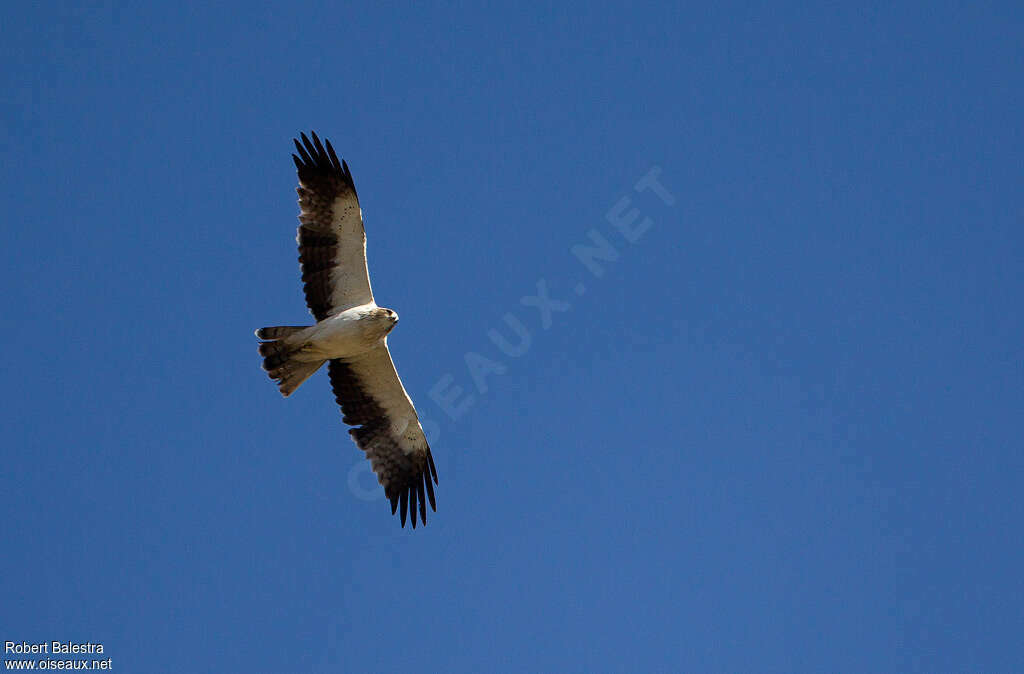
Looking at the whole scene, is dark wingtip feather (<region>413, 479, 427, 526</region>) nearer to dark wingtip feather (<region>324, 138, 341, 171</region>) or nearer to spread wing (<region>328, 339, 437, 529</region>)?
spread wing (<region>328, 339, 437, 529</region>)

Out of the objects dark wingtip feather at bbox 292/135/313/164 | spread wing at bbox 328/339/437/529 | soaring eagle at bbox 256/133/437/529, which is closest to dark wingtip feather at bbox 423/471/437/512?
spread wing at bbox 328/339/437/529

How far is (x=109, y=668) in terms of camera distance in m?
14.2

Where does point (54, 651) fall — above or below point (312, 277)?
below

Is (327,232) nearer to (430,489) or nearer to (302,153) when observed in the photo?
(302,153)

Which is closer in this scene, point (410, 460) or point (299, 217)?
point (299, 217)

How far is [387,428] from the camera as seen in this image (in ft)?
48.0

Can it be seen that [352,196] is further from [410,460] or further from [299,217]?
[410,460]

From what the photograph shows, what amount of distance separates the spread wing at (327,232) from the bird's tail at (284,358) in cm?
48

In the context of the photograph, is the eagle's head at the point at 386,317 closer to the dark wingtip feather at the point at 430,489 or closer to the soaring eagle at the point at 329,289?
the soaring eagle at the point at 329,289

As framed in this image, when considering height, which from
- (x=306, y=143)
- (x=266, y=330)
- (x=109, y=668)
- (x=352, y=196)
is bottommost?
(x=109, y=668)

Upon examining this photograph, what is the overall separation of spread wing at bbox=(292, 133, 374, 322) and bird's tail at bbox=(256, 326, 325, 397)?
48 centimetres

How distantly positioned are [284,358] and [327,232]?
1745mm

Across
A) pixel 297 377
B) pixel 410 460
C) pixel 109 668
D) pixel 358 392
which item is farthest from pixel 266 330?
pixel 109 668

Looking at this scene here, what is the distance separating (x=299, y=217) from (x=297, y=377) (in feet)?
6.91
